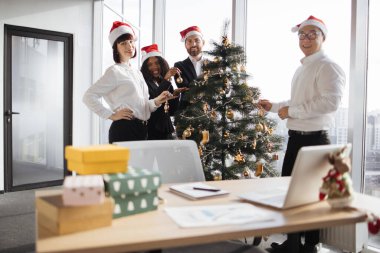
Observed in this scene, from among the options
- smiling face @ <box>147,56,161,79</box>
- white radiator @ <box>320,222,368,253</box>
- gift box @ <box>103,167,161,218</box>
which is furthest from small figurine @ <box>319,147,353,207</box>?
smiling face @ <box>147,56,161,79</box>

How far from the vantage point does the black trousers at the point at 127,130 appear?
2.93 m

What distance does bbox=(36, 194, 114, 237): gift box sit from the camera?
1143 millimetres

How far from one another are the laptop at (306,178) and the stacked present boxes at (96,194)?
45 cm

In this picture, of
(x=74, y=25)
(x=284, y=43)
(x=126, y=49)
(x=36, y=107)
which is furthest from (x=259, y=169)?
(x=74, y=25)

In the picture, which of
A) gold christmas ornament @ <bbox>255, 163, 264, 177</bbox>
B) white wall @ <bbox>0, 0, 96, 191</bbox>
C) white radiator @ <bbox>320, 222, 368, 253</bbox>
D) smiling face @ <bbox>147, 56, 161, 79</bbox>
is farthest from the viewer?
white wall @ <bbox>0, 0, 96, 191</bbox>

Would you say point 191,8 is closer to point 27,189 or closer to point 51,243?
point 27,189

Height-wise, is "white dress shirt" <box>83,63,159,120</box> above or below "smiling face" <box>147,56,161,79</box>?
below

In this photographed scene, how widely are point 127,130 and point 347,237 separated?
1668 mm

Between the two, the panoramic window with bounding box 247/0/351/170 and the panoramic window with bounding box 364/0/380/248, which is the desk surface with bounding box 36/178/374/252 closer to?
the panoramic window with bounding box 364/0/380/248

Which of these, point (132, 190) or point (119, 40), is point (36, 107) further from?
point (132, 190)

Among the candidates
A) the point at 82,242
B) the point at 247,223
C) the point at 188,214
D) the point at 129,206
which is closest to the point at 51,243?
the point at 82,242

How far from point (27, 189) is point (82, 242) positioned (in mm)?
4747

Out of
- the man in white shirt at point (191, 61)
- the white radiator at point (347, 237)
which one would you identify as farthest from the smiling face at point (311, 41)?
the white radiator at point (347, 237)

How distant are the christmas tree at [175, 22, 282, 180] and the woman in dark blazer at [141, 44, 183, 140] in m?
0.19
